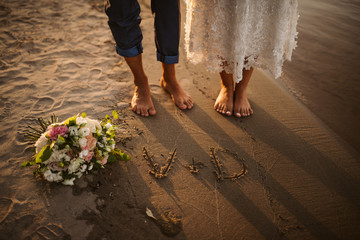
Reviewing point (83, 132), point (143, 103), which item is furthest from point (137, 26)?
point (83, 132)

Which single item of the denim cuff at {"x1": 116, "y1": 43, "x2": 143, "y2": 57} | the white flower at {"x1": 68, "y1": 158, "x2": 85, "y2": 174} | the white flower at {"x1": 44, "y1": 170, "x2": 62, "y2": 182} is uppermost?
the denim cuff at {"x1": 116, "y1": 43, "x2": 143, "y2": 57}

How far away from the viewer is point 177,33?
1731mm

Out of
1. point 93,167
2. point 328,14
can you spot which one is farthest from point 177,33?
point 328,14

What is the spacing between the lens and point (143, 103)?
6.59ft

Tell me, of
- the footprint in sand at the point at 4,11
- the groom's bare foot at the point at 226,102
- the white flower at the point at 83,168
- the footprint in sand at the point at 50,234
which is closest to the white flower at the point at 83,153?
the white flower at the point at 83,168

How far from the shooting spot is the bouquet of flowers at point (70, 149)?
124cm

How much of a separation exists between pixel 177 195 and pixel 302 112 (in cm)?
163

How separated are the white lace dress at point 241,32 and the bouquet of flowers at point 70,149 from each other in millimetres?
1059

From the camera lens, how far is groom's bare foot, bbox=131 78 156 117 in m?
1.99

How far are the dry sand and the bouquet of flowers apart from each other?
0.48 ft

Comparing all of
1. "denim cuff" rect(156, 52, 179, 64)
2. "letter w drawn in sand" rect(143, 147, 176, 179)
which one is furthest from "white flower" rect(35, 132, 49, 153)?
"denim cuff" rect(156, 52, 179, 64)

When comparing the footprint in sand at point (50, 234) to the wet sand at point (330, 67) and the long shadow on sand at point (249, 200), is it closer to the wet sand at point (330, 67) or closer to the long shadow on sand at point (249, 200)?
the long shadow on sand at point (249, 200)

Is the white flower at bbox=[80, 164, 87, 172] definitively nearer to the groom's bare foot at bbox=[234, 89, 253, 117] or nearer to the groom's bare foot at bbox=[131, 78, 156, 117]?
the groom's bare foot at bbox=[131, 78, 156, 117]

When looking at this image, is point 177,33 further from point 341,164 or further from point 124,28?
point 341,164
